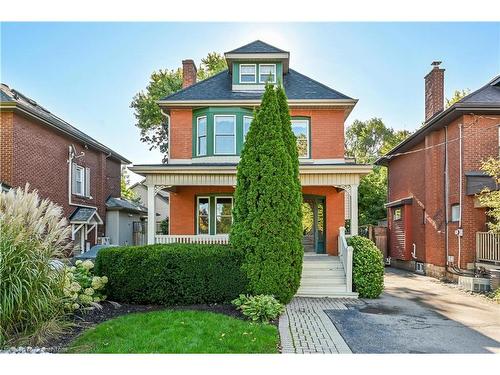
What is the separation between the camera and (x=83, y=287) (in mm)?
7402

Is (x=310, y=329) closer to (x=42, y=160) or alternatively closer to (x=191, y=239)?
(x=191, y=239)

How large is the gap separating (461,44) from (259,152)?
6.60m

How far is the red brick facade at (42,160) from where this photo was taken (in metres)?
11.9

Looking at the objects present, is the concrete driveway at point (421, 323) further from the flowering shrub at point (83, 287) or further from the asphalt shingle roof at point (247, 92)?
the asphalt shingle roof at point (247, 92)

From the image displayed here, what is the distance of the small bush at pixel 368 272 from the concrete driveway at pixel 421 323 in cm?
35

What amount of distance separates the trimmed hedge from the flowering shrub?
0.43m

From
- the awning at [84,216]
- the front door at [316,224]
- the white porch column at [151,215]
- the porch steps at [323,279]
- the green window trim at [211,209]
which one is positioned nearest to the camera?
the porch steps at [323,279]

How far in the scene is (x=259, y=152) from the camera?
8.35 m

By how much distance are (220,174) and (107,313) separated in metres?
5.71

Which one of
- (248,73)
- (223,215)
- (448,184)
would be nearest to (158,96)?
(248,73)

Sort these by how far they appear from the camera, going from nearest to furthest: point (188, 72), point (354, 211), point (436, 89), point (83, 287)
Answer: point (83, 287) → point (354, 211) → point (436, 89) → point (188, 72)

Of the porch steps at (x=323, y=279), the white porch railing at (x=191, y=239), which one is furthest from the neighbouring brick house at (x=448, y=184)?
the white porch railing at (x=191, y=239)
